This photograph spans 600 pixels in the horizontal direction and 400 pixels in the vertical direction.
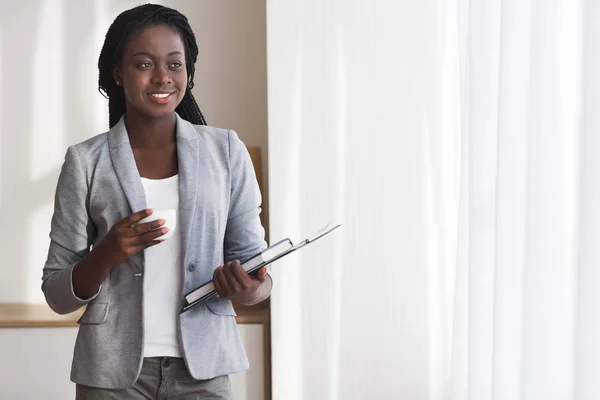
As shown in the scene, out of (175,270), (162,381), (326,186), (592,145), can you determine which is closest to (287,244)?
(175,270)

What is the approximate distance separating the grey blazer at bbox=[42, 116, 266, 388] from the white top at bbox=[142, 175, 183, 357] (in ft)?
0.04

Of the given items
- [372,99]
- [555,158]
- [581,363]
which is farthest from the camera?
[372,99]

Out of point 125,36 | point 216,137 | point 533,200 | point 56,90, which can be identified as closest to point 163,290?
point 216,137

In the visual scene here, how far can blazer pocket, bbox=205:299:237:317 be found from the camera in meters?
1.48

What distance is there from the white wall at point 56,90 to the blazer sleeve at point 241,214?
75.9 inches

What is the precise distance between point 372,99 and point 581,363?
1.43 metres

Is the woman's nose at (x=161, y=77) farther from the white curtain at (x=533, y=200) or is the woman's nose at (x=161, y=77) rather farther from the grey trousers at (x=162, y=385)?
the white curtain at (x=533, y=200)

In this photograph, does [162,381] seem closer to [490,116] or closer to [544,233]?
[544,233]

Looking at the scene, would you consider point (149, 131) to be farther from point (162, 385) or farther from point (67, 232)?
point (162, 385)

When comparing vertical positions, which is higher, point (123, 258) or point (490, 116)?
point (490, 116)

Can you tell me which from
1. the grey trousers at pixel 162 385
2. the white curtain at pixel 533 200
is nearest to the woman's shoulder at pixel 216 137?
the grey trousers at pixel 162 385

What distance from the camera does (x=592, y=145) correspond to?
148 centimetres

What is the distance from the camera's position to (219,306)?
A: 4.91 ft

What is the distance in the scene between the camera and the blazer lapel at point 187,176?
4.79 feet
